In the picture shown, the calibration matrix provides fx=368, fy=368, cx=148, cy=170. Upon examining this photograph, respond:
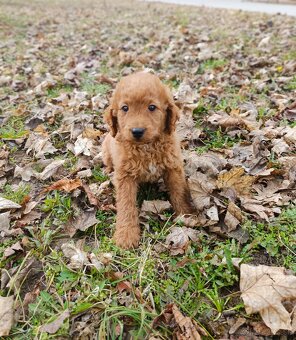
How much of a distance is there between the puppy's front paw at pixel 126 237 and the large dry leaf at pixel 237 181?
0.94 m

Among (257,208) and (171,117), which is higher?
(171,117)

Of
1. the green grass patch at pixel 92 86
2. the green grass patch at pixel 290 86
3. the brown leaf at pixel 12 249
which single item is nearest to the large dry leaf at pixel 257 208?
the brown leaf at pixel 12 249

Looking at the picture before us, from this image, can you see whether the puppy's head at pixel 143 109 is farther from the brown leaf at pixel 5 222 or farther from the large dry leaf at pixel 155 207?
the brown leaf at pixel 5 222

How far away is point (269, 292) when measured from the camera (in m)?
2.44

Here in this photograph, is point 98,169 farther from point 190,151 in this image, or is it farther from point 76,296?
point 76,296

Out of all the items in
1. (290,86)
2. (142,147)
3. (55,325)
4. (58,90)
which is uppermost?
(142,147)

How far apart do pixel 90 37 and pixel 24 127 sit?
637cm

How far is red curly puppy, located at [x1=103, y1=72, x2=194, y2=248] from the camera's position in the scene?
10.3 feet

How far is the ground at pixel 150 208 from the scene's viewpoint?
8.14ft

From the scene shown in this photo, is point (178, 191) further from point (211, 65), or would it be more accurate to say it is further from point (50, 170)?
point (211, 65)

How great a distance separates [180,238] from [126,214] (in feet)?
1.71

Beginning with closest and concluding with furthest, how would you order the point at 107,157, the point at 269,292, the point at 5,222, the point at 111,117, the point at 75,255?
1. the point at 269,292
2. the point at 75,255
3. the point at 5,222
4. the point at 111,117
5. the point at 107,157

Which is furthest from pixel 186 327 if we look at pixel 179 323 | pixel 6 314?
pixel 6 314

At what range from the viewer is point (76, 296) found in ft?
8.54
